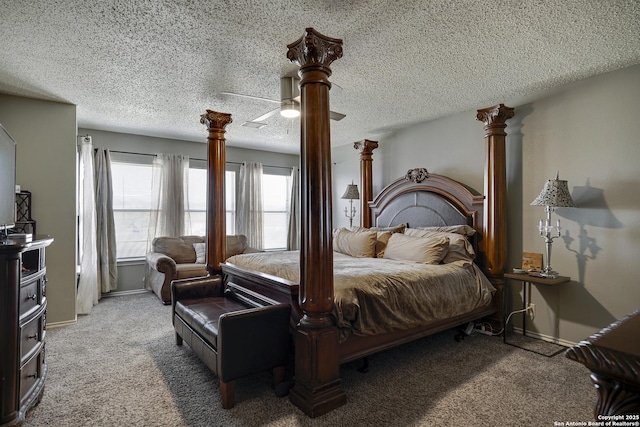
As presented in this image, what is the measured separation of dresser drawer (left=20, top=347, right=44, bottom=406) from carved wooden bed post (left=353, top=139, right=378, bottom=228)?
4138 mm

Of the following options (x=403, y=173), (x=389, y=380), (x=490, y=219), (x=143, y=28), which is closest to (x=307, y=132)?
(x=143, y=28)

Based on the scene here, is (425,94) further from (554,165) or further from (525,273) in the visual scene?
(525,273)

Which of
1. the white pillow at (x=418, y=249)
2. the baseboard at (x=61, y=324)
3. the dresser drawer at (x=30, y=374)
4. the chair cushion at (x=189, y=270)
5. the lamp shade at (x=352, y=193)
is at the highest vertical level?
the lamp shade at (x=352, y=193)

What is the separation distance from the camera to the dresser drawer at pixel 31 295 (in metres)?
2.02

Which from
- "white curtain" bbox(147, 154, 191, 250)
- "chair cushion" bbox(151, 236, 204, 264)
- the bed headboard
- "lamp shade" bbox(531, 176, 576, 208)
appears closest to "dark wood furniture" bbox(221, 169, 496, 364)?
the bed headboard

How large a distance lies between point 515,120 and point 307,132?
2.75m

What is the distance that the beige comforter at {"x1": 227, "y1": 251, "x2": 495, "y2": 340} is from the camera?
2398 mm

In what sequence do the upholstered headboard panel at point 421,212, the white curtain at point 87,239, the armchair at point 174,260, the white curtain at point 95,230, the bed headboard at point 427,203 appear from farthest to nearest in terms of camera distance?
the armchair at point 174,260 < the white curtain at point 95,230 < the white curtain at point 87,239 < the upholstered headboard panel at point 421,212 < the bed headboard at point 427,203

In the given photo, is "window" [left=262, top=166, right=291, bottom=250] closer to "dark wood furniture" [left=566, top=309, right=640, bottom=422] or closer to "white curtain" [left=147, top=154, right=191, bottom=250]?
"white curtain" [left=147, top=154, right=191, bottom=250]

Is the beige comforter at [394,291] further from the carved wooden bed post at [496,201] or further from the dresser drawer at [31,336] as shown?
the dresser drawer at [31,336]

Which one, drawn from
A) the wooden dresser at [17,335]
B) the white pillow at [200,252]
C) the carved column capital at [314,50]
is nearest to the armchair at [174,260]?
the white pillow at [200,252]

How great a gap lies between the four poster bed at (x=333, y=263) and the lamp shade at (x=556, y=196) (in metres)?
0.55

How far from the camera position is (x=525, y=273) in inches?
129

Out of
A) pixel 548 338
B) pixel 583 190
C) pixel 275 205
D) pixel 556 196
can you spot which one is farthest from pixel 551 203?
pixel 275 205
